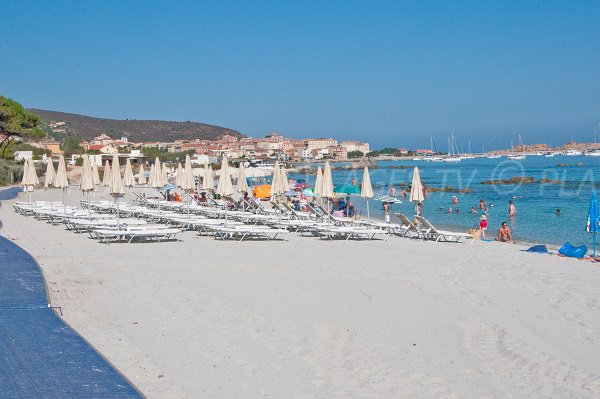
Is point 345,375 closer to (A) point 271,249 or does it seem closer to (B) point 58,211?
(A) point 271,249

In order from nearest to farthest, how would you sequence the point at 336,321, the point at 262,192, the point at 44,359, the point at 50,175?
the point at 44,359
the point at 336,321
the point at 50,175
the point at 262,192

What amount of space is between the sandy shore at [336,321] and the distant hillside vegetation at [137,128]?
126 metres

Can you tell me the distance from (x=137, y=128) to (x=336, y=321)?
157167 millimetres

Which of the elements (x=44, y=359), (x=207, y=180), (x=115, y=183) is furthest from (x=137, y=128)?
(x=44, y=359)

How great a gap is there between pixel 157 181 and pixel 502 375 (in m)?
16.4

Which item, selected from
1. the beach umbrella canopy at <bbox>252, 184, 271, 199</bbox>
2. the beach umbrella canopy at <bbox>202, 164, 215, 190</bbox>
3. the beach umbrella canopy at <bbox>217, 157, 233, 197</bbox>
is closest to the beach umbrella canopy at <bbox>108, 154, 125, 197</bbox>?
the beach umbrella canopy at <bbox>217, 157, 233, 197</bbox>

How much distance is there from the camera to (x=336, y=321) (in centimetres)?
687

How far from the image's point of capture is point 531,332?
257 inches

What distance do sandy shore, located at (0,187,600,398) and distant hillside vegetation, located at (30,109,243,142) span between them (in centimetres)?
12560

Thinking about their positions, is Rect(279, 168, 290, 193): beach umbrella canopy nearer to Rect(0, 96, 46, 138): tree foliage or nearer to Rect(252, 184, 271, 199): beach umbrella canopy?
Rect(252, 184, 271, 199): beach umbrella canopy

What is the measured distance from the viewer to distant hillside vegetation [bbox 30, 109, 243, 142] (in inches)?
5438

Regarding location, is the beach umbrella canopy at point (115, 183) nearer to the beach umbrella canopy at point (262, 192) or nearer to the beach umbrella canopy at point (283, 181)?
the beach umbrella canopy at point (283, 181)

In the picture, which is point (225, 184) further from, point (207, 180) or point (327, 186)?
point (207, 180)

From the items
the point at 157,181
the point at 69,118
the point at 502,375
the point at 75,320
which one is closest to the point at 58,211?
the point at 157,181
